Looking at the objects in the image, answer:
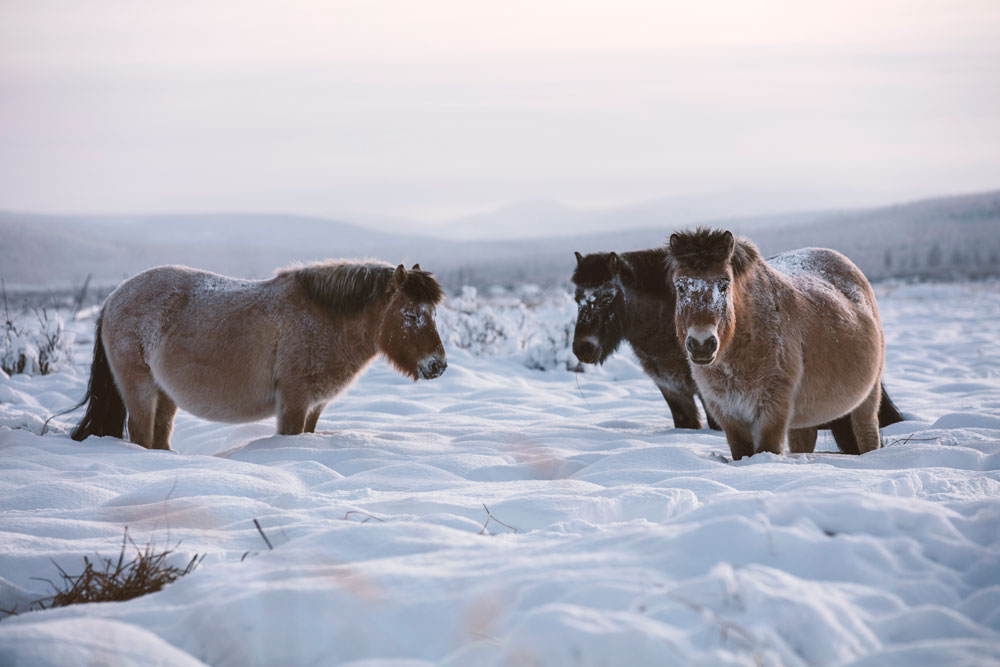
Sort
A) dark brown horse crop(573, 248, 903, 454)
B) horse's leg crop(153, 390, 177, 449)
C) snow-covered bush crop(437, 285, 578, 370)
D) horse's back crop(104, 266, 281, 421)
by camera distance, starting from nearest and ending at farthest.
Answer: horse's back crop(104, 266, 281, 421)
horse's leg crop(153, 390, 177, 449)
dark brown horse crop(573, 248, 903, 454)
snow-covered bush crop(437, 285, 578, 370)

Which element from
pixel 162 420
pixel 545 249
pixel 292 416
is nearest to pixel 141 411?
pixel 162 420

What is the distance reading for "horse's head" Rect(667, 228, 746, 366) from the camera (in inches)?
181

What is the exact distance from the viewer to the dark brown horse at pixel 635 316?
22.8 feet

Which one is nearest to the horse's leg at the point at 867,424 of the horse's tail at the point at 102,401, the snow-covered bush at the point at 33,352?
the horse's tail at the point at 102,401

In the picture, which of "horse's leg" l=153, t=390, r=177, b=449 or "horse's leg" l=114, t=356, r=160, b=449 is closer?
"horse's leg" l=114, t=356, r=160, b=449

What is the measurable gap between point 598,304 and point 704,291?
7.52 ft

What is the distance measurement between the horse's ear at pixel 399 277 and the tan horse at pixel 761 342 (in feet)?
7.08

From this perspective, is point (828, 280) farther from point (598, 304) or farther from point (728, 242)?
point (598, 304)

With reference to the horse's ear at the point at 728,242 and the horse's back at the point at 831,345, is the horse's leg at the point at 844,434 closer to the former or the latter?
the horse's back at the point at 831,345

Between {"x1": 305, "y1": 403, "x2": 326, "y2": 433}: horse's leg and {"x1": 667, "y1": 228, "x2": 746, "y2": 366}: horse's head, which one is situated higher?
{"x1": 667, "y1": 228, "x2": 746, "y2": 366}: horse's head

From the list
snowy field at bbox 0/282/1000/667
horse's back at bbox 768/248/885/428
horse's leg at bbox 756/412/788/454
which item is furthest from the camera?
horse's back at bbox 768/248/885/428

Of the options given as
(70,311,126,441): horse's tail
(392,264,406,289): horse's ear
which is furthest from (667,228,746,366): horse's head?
(70,311,126,441): horse's tail

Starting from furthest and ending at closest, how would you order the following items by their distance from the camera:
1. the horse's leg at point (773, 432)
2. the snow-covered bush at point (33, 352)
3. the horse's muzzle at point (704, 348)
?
the snow-covered bush at point (33, 352) → the horse's leg at point (773, 432) → the horse's muzzle at point (704, 348)

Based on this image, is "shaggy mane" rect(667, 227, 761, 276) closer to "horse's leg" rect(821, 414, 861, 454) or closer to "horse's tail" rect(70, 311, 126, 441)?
"horse's leg" rect(821, 414, 861, 454)
